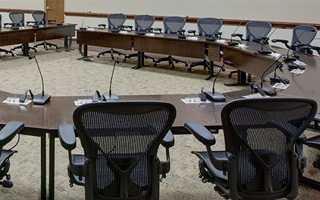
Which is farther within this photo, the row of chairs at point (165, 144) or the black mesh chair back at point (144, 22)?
the black mesh chair back at point (144, 22)

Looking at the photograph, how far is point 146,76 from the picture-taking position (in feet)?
20.1

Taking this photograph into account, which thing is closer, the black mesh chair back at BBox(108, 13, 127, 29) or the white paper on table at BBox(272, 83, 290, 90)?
the white paper on table at BBox(272, 83, 290, 90)

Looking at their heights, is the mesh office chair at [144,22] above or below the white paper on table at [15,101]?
above

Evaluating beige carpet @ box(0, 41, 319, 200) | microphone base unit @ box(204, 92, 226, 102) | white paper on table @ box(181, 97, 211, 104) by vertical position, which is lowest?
beige carpet @ box(0, 41, 319, 200)

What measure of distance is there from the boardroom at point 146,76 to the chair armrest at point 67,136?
3 centimetres

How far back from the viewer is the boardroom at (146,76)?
7.42 feet

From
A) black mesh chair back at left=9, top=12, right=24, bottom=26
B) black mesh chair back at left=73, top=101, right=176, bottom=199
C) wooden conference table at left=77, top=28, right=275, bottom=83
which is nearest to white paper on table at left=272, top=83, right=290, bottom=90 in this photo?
wooden conference table at left=77, top=28, right=275, bottom=83

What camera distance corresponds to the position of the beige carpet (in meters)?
2.47

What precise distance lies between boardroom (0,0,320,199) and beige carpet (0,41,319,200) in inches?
0.5

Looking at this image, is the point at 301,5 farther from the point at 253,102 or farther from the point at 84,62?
the point at 253,102

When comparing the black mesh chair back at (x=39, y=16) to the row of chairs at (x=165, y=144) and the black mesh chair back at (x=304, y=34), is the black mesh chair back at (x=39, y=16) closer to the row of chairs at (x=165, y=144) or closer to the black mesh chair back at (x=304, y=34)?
the black mesh chair back at (x=304, y=34)

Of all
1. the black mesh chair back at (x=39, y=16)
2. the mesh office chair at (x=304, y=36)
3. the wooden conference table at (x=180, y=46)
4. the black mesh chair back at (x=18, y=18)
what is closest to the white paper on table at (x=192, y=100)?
the wooden conference table at (x=180, y=46)

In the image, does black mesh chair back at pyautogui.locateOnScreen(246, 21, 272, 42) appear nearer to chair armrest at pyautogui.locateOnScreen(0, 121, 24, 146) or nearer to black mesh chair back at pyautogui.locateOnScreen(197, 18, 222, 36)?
black mesh chair back at pyautogui.locateOnScreen(197, 18, 222, 36)

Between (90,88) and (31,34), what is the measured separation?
A: 276 cm
